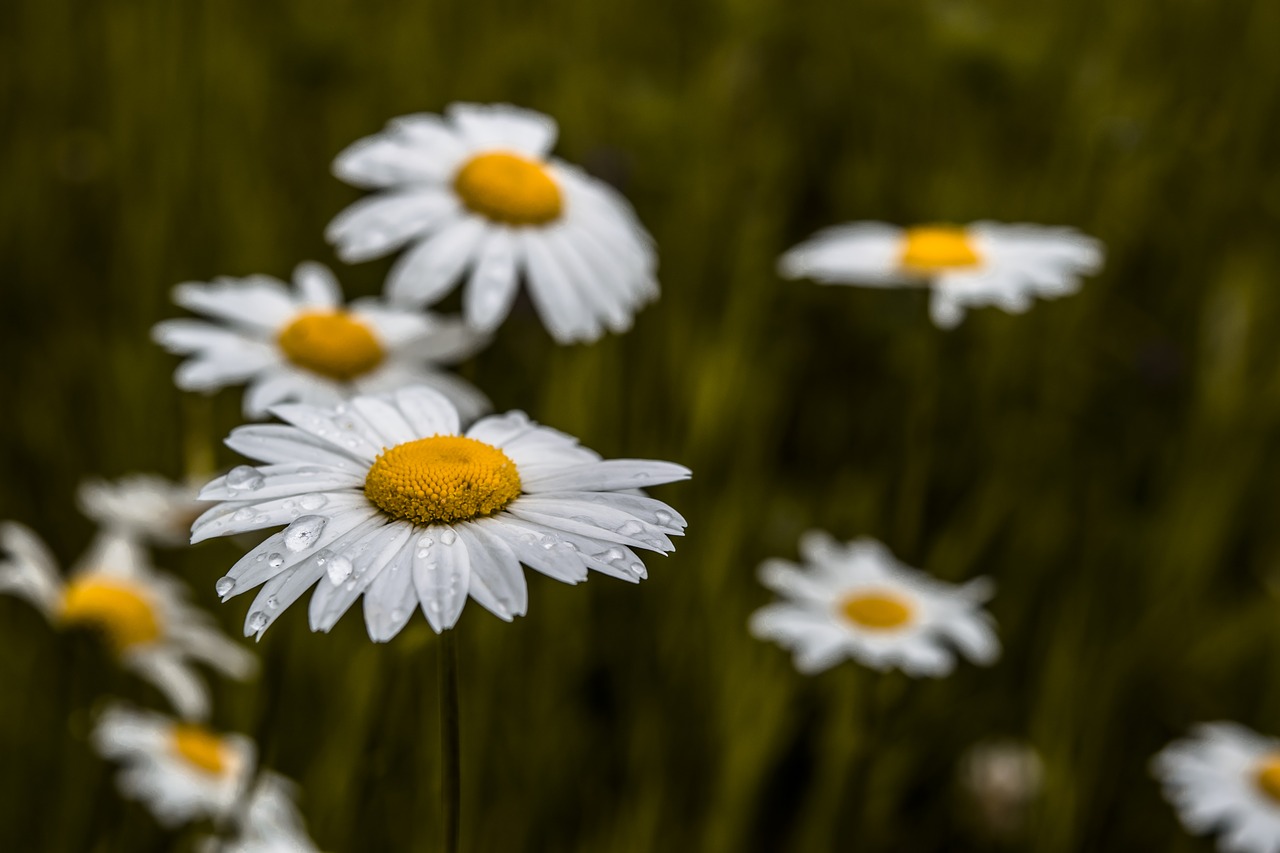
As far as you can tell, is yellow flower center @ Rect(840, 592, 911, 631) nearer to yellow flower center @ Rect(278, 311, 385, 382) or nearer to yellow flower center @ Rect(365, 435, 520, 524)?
yellow flower center @ Rect(278, 311, 385, 382)

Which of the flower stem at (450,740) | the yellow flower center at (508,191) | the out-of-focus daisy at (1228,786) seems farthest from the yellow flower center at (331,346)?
the out-of-focus daisy at (1228,786)

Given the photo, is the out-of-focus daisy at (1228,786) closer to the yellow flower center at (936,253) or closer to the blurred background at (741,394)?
the blurred background at (741,394)

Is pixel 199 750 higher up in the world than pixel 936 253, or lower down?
lower down

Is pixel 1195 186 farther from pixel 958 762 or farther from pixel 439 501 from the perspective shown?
pixel 439 501

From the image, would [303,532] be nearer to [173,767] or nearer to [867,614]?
[173,767]

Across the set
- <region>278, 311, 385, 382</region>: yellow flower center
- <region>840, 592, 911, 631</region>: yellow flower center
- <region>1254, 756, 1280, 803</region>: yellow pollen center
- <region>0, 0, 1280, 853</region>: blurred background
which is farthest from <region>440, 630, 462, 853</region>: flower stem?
<region>1254, 756, 1280, 803</region>: yellow pollen center

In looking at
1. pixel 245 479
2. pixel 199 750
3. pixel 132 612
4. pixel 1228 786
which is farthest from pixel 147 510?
pixel 1228 786
